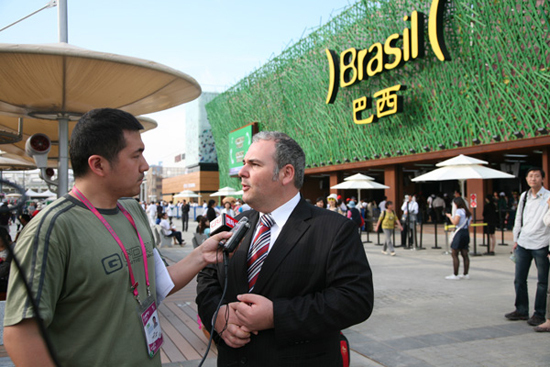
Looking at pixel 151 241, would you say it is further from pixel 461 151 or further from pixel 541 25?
pixel 461 151

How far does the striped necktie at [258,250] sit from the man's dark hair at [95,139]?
813mm

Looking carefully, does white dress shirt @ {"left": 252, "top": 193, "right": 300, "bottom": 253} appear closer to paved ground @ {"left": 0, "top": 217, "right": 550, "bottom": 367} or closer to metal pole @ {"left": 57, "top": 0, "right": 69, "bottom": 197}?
paved ground @ {"left": 0, "top": 217, "right": 550, "bottom": 367}

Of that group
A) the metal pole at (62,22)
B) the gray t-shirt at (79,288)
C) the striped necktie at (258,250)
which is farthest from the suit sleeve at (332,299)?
the metal pole at (62,22)

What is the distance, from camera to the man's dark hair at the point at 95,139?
1757 millimetres

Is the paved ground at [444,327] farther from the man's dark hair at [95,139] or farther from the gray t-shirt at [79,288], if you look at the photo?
the man's dark hair at [95,139]

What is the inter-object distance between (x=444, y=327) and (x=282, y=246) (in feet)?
14.9

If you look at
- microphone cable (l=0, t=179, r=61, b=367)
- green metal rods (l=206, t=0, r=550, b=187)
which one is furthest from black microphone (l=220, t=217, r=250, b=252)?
green metal rods (l=206, t=0, r=550, b=187)

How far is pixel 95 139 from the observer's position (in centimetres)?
176

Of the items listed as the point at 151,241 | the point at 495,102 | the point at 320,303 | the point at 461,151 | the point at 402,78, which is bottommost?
the point at 320,303

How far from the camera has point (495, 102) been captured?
18203 millimetres

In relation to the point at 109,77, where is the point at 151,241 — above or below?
below

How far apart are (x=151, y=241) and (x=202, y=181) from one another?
6295cm

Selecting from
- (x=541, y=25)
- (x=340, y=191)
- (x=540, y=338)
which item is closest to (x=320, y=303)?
(x=540, y=338)

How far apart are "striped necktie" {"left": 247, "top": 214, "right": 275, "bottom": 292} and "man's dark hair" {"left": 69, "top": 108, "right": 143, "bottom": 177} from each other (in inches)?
32.0
